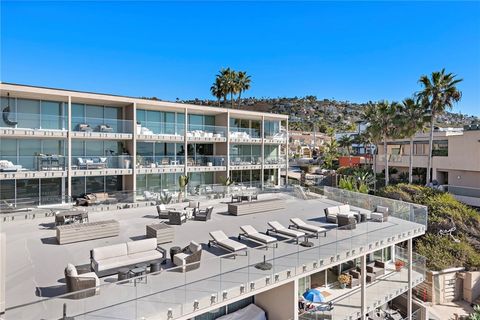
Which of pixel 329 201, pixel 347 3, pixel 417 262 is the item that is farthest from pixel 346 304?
pixel 347 3

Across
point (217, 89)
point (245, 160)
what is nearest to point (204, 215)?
point (245, 160)

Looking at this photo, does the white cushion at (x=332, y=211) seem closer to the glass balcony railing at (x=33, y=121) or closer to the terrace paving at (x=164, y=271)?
the terrace paving at (x=164, y=271)

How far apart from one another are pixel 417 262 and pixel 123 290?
14.9 m

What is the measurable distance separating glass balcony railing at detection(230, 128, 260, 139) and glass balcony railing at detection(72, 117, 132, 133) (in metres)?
9.74

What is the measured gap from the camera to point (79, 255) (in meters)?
10.2

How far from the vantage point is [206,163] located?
27.5 metres

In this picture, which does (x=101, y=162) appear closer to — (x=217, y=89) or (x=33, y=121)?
(x=33, y=121)

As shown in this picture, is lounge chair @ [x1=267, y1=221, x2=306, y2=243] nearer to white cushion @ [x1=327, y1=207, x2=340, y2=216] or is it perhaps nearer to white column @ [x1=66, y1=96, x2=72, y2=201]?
white cushion @ [x1=327, y1=207, x2=340, y2=216]

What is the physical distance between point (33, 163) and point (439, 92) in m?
35.5

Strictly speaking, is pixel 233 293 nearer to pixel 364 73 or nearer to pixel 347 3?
pixel 347 3

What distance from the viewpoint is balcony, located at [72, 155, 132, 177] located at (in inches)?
821

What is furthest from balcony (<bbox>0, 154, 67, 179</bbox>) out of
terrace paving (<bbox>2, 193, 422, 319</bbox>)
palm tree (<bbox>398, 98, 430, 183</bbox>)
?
palm tree (<bbox>398, 98, 430, 183</bbox>)

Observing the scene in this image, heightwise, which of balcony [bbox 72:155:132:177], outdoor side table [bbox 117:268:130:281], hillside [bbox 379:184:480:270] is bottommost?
hillside [bbox 379:184:480:270]

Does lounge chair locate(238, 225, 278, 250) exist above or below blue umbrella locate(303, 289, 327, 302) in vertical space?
above
